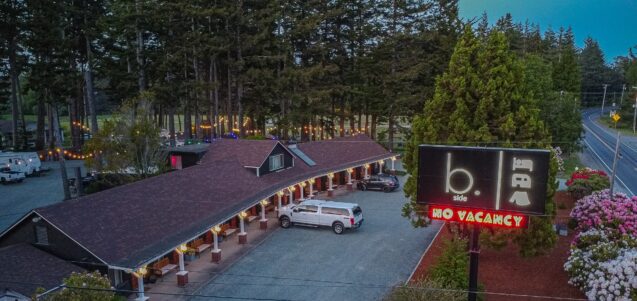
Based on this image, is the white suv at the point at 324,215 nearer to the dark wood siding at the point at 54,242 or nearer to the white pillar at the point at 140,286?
the white pillar at the point at 140,286

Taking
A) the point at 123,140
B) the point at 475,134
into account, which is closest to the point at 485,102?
the point at 475,134

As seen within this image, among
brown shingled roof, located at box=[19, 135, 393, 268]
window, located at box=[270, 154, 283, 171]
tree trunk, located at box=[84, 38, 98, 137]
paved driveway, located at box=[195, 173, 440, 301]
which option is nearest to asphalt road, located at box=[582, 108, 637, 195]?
paved driveway, located at box=[195, 173, 440, 301]

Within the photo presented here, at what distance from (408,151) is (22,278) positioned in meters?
15.3

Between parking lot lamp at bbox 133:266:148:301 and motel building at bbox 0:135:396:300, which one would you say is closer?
parking lot lamp at bbox 133:266:148:301

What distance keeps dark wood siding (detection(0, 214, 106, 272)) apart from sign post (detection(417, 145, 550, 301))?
1152 cm

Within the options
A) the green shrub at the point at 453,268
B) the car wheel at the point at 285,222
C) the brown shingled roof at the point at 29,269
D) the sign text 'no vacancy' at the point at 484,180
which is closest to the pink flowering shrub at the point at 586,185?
the green shrub at the point at 453,268

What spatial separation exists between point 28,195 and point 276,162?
1896cm

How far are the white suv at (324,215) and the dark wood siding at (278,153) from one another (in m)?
3.67

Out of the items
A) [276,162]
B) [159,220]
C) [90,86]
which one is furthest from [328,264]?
[90,86]

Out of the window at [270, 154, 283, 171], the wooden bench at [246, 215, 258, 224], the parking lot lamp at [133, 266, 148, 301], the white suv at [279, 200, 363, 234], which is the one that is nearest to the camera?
the parking lot lamp at [133, 266, 148, 301]

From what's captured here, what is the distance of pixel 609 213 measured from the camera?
1883 centimetres

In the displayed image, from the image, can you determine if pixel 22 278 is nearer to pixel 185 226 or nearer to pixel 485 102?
pixel 185 226

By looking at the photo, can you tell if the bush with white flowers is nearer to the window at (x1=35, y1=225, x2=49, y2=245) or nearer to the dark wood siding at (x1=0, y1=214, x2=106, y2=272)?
the dark wood siding at (x1=0, y1=214, x2=106, y2=272)

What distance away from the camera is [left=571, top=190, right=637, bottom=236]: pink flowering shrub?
18141 mm
